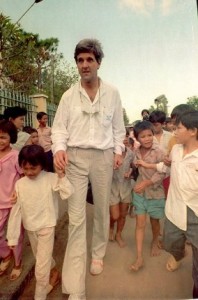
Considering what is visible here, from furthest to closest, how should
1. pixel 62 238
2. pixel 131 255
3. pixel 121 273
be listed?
pixel 62 238 → pixel 131 255 → pixel 121 273

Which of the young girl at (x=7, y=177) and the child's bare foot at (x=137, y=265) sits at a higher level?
the young girl at (x=7, y=177)

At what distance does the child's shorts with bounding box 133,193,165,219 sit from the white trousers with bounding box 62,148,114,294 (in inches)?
14.9

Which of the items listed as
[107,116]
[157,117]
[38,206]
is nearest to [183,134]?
[107,116]

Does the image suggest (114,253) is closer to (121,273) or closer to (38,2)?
(121,273)

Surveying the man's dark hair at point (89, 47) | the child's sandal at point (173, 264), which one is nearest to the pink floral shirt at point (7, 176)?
the man's dark hair at point (89, 47)

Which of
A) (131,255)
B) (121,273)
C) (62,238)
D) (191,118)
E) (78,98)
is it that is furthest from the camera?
(62,238)

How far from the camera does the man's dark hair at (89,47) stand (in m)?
2.22

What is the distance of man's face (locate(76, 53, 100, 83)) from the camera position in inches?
87.9

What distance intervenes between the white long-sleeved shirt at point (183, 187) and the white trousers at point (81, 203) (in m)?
0.51

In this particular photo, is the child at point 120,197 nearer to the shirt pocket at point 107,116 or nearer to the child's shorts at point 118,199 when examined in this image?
the child's shorts at point 118,199

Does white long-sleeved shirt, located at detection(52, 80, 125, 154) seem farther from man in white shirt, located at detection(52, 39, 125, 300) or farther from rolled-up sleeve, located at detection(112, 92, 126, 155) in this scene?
rolled-up sleeve, located at detection(112, 92, 126, 155)

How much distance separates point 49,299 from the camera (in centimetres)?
220

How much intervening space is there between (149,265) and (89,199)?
696mm

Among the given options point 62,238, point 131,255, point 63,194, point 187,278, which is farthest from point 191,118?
point 62,238
